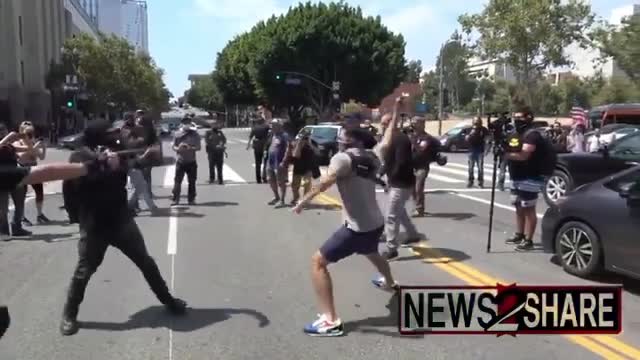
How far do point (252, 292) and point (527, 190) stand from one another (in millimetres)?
3719

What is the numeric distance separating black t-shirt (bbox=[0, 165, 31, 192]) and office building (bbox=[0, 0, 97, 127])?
47.9 metres

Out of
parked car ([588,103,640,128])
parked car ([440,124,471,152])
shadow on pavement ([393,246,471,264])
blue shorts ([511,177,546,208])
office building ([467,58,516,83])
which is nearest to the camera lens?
shadow on pavement ([393,246,471,264])

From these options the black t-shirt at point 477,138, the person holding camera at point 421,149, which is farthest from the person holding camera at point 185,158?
the black t-shirt at point 477,138

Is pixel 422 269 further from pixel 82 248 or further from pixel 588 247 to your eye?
pixel 82 248

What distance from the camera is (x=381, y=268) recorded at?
6.20 metres

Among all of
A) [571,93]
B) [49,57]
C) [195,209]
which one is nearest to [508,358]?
[195,209]

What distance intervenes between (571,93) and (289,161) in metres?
81.9

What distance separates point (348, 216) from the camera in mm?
5676

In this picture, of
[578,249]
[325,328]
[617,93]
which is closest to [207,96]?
[617,93]

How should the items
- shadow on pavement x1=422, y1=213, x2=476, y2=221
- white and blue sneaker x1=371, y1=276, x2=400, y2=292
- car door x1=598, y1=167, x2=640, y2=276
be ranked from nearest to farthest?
white and blue sneaker x1=371, y1=276, x2=400, y2=292, car door x1=598, y1=167, x2=640, y2=276, shadow on pavement x1=422, y1=213, x2=476, y2=221

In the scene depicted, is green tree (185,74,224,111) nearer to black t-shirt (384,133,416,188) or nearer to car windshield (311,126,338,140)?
car windshield (311,126,338,140)

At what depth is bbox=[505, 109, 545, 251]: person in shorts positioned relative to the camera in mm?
8633

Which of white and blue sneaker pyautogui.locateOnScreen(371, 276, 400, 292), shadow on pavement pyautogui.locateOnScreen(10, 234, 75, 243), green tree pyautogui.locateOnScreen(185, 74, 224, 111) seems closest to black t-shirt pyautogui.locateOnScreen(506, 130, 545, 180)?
white and blue sneaker pyautogui.locateOnScreen(371, 276, 400, 292)

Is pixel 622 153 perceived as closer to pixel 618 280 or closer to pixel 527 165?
pixel 527 165
